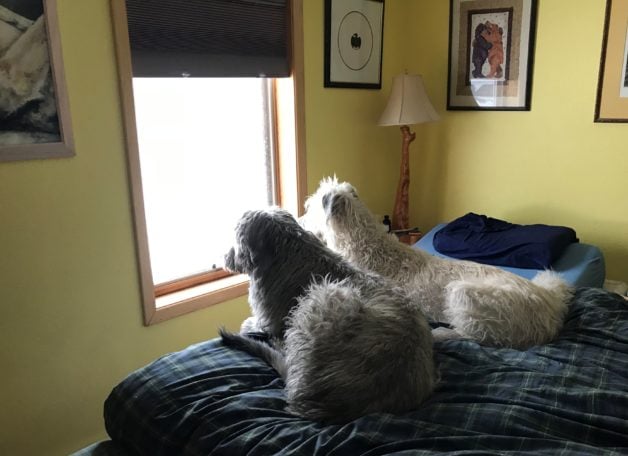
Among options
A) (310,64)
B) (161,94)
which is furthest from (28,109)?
(310,64)

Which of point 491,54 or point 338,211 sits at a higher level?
point 491,54

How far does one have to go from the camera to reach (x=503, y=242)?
100 inches

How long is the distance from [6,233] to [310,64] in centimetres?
171

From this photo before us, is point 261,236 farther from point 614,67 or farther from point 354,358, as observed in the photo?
point 614,67

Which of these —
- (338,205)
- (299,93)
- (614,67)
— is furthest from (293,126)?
(614,67)

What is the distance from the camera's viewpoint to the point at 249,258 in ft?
5.73

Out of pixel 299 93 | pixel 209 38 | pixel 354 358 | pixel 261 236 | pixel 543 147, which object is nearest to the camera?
pixel 354 358

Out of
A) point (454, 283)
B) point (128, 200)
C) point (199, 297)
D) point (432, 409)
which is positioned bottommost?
point (199, 297)

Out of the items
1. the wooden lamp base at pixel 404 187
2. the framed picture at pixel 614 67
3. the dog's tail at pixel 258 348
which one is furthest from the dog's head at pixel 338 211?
the framed picture at pixel 614 67

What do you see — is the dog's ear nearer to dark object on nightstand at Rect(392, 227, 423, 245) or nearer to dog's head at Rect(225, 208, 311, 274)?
dog's head at Rect(225, 208, 311, 274)

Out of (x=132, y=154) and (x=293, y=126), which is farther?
(x=293, y=126)

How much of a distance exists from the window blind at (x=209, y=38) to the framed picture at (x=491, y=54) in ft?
3.79

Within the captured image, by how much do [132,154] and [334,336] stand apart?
126 centimetres

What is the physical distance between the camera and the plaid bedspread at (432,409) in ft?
3.84
